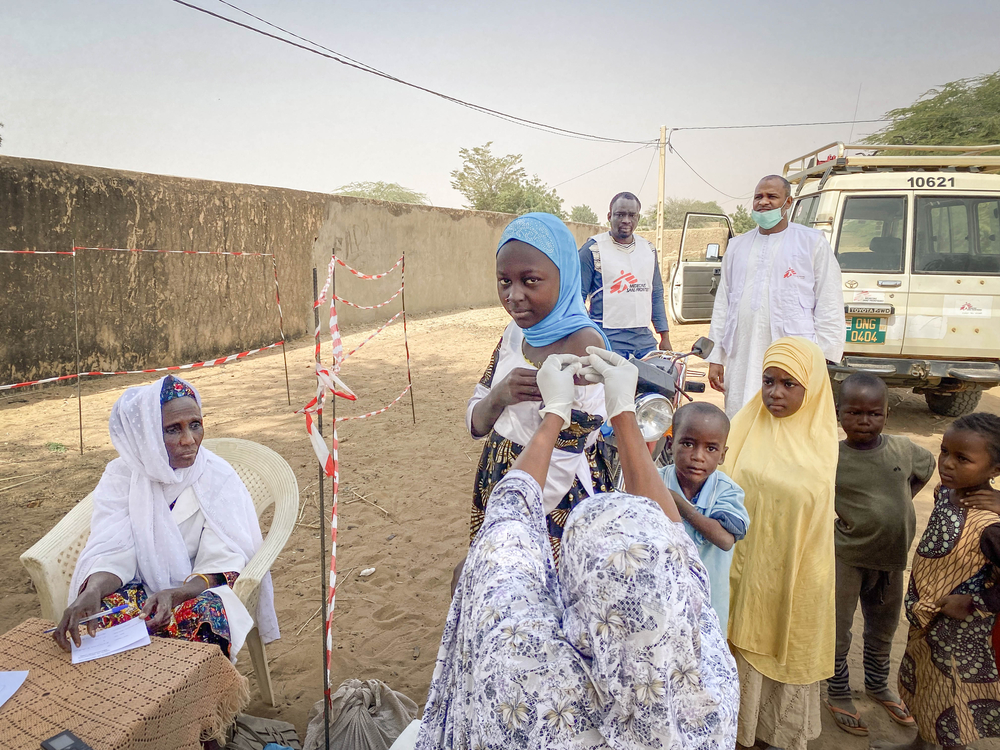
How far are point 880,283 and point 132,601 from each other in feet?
21.4

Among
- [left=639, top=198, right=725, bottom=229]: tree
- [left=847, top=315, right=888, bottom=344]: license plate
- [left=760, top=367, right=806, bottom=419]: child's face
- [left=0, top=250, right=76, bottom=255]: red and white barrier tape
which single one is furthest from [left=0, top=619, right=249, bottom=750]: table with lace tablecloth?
[left=639, top=198, right=725, bottom=229]: tree

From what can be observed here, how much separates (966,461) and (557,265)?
5.26 ft

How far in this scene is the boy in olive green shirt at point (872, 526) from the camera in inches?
97.5

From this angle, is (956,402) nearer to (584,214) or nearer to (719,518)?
(719,518)

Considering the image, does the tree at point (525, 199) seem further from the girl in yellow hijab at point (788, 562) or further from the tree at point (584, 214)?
the girl in yellow hijab at point (788, 562)

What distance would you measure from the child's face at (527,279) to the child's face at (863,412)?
1497 millimetres

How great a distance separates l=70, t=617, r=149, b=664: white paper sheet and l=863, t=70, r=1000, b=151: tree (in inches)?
707

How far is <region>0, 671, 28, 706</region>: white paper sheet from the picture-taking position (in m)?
1.67

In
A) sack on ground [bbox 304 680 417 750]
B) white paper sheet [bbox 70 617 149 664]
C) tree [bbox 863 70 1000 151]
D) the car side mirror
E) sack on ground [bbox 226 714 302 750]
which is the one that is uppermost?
tree [bbox 863 70 1000 151]

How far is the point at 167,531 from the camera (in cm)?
227

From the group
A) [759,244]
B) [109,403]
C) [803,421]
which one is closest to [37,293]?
[109,403]

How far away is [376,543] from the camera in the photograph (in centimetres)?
421

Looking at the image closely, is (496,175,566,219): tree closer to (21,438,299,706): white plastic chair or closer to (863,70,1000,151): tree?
(863,70,1000,151): tree

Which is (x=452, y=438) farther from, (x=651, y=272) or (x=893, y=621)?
(x=893, y=621)
